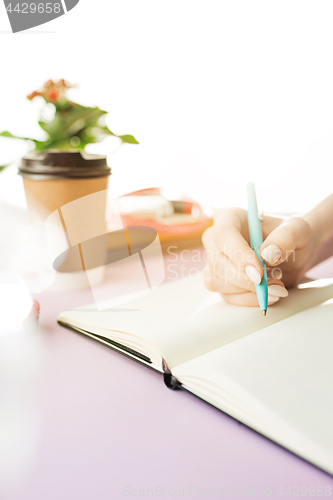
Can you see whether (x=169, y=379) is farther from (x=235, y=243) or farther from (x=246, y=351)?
(x=235, y=243)

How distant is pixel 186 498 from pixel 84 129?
0.58 meters

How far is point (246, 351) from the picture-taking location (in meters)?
0.37

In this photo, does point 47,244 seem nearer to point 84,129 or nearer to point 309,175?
point 84,129

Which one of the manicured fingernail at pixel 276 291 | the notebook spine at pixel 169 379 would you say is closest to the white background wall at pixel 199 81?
the manicured fingernail at pixel 276 291

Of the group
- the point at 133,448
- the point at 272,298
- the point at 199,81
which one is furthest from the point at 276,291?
the point at 199,81

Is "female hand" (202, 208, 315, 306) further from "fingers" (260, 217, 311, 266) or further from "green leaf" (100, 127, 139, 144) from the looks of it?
"green leaf" (100, 127, 139, 144)

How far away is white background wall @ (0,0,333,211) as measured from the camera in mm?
1247

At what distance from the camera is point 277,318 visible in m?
0.45

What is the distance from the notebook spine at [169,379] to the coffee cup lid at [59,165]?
0.37m

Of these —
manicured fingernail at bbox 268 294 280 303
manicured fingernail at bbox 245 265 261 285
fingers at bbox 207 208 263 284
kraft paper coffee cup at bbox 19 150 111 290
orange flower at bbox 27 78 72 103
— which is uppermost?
orange flower at bbox 27 78 72 103

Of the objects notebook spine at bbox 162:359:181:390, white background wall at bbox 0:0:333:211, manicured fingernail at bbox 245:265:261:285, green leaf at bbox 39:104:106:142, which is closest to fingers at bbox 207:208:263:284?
manicured fingernail at bbox 245:265:261:285

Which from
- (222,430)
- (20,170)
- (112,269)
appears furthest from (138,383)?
(20,170)

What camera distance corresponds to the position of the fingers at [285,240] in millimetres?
471

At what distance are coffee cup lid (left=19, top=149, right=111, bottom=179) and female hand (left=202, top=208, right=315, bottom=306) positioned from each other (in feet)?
0.72
